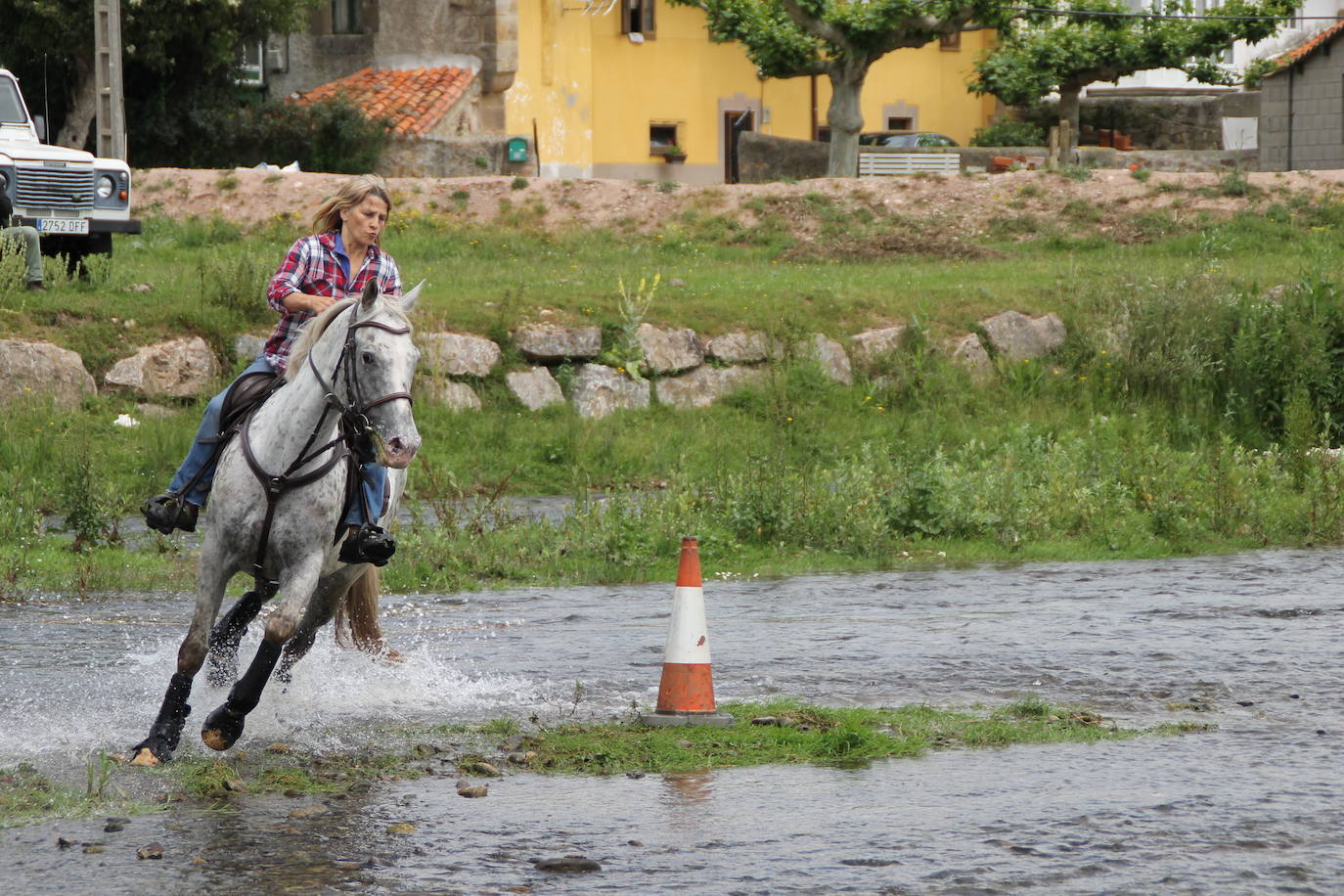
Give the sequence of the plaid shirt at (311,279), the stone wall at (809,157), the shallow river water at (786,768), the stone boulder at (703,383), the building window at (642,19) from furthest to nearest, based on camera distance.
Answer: the building window at (642,19), the stone wall at (809,157), the stone boulder at (703,383), the plaid shirt at (311,279), the shallow river water at (786,768)

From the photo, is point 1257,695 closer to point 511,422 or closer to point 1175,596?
point 1175,596

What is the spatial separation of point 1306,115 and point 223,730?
46233 mm

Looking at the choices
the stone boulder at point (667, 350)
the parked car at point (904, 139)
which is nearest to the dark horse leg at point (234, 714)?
the stone boulder at point (667, 350)

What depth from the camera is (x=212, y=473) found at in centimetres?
869

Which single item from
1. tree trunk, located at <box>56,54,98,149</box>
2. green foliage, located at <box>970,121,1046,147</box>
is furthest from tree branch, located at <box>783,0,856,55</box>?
tree trunk, located at <box>56,54,98,149</box>

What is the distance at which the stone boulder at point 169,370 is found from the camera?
1958cm

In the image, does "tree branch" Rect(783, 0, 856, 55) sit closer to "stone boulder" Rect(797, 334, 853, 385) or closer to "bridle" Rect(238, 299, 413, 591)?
"stone boulder" Rect(797, 334, 853, 385)

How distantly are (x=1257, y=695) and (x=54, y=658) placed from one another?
6.37 m

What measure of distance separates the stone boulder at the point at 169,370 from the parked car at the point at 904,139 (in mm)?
35071

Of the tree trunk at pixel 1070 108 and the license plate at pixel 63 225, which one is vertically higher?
the tree trunk at pixel 1070 108

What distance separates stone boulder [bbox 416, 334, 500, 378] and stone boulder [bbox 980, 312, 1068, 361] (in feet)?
20.9

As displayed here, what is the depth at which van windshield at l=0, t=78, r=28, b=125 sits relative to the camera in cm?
2441

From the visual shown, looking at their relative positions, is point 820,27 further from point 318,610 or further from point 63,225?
point 318,610

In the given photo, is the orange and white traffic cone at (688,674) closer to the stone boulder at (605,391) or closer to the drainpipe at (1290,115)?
the stone boulder at (605,391)
